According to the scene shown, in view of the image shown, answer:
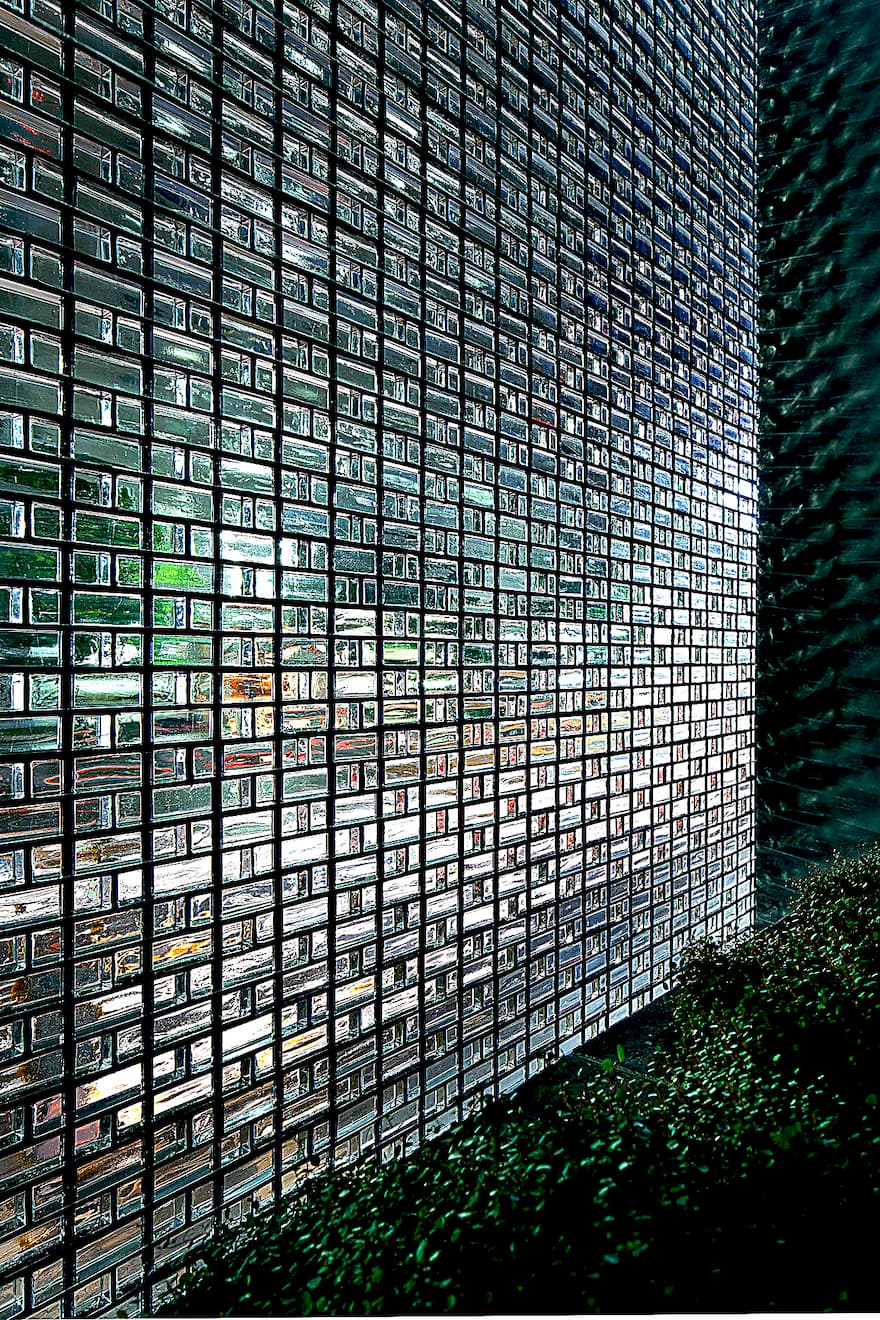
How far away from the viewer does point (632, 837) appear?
6.85m

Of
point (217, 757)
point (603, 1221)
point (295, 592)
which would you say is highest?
point (295, 592)

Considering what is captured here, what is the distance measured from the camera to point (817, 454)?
9711 mm

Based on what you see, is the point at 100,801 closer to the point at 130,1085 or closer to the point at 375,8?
the point at 130,1085

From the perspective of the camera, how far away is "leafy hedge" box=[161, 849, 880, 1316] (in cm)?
221

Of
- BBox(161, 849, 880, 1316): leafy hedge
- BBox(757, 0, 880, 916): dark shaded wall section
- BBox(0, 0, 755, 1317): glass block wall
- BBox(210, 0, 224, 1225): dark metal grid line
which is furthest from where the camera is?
BBox(757, 0, 880, 916): dark shaded wall section

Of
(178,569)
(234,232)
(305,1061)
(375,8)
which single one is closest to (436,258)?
(375,8)

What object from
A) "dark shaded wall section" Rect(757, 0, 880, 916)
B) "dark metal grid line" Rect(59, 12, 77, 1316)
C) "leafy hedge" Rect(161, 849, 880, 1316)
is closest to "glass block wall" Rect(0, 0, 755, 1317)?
"dark metal grid line" Rect(59, 12, 77, 1316)

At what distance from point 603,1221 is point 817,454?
937 cm

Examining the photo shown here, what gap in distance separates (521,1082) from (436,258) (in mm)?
5140

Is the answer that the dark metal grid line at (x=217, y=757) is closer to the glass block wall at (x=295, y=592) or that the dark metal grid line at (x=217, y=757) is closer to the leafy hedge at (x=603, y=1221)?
the glass block wall at (x=295, y=592)

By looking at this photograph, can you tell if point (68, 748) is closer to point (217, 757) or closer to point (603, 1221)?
point (217, 757)

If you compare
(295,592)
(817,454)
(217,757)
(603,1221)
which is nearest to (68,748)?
(217,757)

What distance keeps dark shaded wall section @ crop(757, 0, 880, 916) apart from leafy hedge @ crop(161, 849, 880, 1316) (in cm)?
713

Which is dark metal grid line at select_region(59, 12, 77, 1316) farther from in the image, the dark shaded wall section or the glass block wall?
the dark shaded wall section
